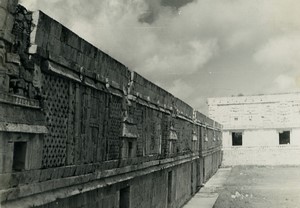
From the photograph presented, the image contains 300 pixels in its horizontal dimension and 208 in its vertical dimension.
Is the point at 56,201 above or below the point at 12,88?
below

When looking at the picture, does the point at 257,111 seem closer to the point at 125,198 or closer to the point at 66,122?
the point at 125,198

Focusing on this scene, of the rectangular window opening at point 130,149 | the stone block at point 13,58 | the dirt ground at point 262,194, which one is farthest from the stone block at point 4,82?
the dirt ground at point 262,194

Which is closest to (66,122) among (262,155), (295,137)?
(262,155)

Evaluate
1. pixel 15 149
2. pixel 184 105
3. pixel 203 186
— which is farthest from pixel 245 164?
pixel 15 149

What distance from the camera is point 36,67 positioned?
13.3 ft

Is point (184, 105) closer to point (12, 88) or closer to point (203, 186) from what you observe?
point (203, 186)

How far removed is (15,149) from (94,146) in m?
1.84

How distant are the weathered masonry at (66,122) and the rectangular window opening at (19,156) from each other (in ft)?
0.03

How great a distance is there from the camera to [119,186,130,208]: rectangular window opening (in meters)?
7.11

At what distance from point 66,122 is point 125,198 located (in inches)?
119

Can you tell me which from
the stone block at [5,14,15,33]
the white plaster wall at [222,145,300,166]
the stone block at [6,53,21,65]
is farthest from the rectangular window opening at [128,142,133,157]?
the white plaster wall at [222,145,300,166]

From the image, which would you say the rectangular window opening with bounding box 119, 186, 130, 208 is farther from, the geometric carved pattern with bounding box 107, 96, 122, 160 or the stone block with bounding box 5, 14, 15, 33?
the stone block with bounding box 5, 14, 15, 33

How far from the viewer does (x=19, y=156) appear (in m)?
3.82

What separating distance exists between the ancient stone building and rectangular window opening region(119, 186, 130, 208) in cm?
2440
